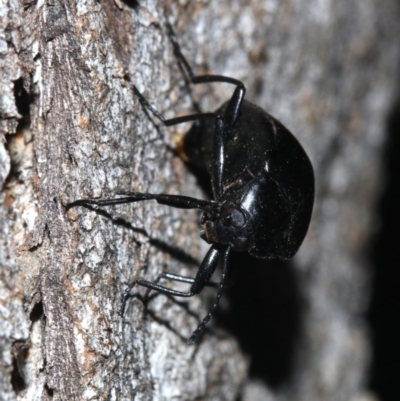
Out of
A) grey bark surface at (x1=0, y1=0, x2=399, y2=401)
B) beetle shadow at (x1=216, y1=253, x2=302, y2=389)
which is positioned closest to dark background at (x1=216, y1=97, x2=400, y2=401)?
beetle shadow at (x1=216, y1=253, x2=302, y2=389)

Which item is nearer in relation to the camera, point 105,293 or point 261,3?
point 105,293

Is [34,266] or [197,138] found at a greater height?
[197,138]

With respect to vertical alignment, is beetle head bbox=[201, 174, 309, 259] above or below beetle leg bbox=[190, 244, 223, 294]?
above

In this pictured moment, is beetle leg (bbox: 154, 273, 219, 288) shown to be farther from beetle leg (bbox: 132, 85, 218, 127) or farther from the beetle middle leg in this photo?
beetle leg (bbox: 132, 85, 218, 127)

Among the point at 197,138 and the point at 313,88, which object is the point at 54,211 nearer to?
the point at 197,138

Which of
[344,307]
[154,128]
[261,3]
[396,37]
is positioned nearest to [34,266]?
[154,128]

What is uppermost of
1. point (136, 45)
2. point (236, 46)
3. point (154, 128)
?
point (236, 46)
